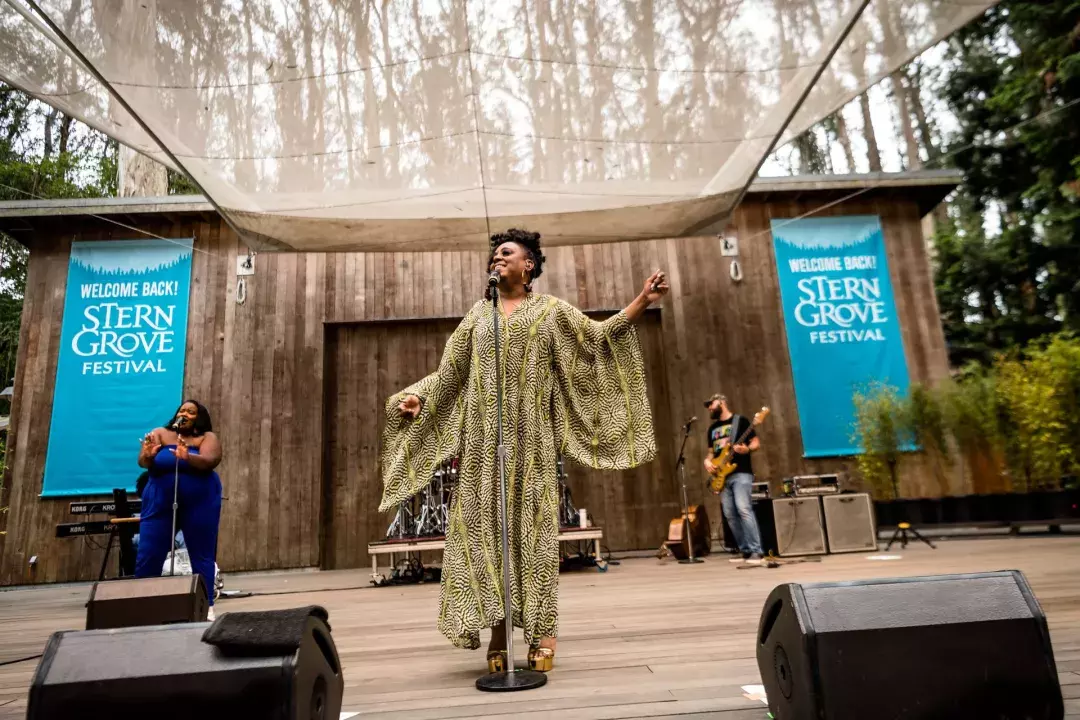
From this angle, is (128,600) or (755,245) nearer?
(128,600)

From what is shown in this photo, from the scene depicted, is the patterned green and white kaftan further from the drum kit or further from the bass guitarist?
the drum kit

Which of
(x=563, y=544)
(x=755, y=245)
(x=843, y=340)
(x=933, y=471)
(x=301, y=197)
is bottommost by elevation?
(x=563, y=544)

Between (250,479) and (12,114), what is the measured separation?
10862mm

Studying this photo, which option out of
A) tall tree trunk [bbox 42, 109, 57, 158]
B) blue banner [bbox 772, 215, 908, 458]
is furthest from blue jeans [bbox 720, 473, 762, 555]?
tall tree trunk [bbox 42, 109, 57, 158]

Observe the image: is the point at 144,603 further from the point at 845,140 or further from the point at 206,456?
the point at 845,140

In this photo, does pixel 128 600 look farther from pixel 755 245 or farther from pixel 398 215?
pixel 755 245

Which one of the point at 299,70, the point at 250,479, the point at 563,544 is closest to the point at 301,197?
the point at 299,70

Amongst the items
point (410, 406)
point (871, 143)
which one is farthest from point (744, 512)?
point (871, 143)

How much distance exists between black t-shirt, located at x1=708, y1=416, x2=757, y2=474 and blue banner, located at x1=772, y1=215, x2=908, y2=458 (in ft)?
6.15

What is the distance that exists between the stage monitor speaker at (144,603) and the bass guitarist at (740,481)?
13.5 ft

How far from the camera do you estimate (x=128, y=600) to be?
99.2 inches

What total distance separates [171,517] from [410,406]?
6.34ft

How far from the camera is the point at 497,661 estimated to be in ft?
6.78

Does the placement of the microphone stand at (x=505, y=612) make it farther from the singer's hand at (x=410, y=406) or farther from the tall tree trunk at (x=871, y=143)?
the tall tree trunk at (x=871, y=143)
